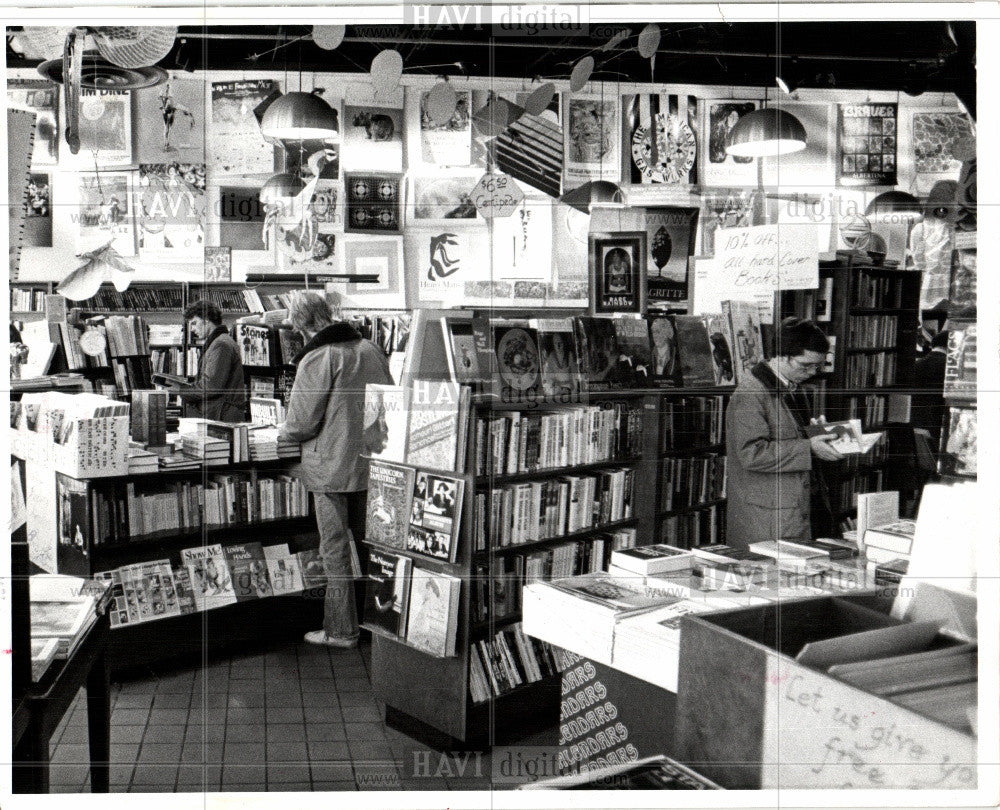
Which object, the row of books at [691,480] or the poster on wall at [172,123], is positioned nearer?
the poster on wall at [172,123]

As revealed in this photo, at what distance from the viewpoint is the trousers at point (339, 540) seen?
10.1ft

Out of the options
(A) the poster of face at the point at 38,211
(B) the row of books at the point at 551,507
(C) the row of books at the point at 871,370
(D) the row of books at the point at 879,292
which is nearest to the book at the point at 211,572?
(B) the row of books at the point at 551,507

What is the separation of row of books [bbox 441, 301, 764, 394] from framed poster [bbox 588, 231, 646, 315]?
5 cm

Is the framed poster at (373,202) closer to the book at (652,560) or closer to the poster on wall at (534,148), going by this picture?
the poster on wall at (534,148)

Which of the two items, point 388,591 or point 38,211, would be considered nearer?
point 38,211

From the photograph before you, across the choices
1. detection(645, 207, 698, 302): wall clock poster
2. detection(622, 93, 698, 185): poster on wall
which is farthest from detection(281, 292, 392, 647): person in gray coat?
detection(622, 93, 698, 185): poster on wall

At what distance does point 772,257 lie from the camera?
301cm

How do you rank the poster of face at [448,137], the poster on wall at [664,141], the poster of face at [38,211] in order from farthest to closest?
the poster on wall at [664,141] → the poster of face at [448,137] → the poster of face at [38,211]

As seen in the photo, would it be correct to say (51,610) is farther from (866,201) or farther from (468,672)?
(866,201)

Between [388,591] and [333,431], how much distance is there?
1.91ft

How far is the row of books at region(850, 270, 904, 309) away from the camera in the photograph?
308 cm

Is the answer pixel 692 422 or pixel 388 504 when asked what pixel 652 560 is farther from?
pixel 388 504

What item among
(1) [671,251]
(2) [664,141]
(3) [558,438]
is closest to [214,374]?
(3) [558,438]

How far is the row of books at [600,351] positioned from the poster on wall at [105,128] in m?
1.14
